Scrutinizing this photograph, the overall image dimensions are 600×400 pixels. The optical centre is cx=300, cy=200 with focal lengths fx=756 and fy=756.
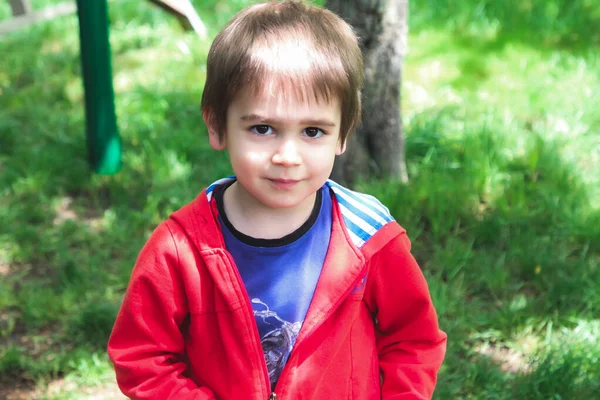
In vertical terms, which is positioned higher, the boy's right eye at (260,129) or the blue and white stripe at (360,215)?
the boy's right eye at (260,129)

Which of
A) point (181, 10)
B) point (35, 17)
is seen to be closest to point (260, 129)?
point (181, 10)

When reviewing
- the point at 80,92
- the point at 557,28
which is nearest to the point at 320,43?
the point at 80,92

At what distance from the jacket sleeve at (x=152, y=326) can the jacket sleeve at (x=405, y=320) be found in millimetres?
496

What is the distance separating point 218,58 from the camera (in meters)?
1.85

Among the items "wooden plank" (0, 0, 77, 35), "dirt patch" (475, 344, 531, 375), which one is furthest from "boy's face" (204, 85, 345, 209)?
"wooden plank" (0, 0, 77, 35)

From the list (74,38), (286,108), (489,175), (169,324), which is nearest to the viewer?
(286,108)

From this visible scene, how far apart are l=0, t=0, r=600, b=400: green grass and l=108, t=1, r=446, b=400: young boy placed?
30.3 inches

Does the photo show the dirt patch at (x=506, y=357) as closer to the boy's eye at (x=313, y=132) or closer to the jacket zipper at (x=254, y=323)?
the jacket zipper at (x=254, y=323)

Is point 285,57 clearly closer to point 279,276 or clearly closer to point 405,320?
point 279,276

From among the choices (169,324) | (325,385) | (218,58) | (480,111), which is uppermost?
(218,58)

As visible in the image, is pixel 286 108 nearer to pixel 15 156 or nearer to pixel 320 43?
pixel 320 43

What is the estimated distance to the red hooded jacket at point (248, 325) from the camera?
187 centimetres

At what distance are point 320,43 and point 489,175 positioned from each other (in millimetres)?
2034

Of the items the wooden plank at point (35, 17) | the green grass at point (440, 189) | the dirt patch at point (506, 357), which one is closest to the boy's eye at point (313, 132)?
the green grass at point (440, 189)
